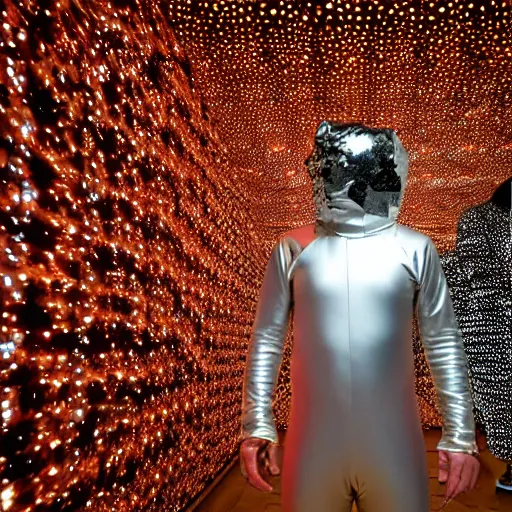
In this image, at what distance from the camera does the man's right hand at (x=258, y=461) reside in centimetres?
87

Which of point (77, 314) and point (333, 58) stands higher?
point (333, 58)

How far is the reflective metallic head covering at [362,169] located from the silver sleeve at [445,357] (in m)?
0.12

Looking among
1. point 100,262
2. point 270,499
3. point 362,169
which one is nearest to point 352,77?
point 362,169

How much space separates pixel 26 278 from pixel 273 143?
5.47ft

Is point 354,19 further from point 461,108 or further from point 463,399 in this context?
point 463,399

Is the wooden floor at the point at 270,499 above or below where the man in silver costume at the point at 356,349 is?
below

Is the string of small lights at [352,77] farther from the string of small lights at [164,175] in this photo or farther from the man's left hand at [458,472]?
the man's left hand at [458,472]

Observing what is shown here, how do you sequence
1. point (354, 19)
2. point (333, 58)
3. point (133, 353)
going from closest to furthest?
point (133, 353) < point (354, 19) < point (333, 58)

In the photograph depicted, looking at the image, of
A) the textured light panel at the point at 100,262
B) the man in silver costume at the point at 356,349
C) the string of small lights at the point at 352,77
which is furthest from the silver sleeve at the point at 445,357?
the string of small lights at the point at 352,77

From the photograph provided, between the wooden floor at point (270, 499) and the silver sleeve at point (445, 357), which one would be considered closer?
the silver sleeve at point (445, 357)

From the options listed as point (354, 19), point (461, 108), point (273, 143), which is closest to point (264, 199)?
point (273, 143)

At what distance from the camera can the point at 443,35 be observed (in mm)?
1571

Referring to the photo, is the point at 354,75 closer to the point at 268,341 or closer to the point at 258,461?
the point at 268,341

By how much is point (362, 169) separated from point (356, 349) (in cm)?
32
